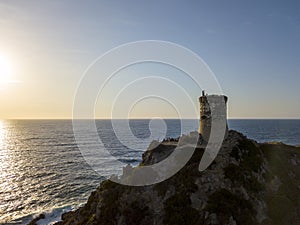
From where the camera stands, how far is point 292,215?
1320 inches

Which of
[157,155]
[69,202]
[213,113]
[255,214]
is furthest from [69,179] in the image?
[255,214]

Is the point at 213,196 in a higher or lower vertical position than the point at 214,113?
lower

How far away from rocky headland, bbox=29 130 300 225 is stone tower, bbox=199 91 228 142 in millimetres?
3255

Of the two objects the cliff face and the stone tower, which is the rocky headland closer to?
the cliff face

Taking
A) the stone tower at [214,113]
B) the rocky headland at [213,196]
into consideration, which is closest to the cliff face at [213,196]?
the rocky headland at [213,196]

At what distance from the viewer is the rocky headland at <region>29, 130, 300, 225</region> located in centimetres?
3225

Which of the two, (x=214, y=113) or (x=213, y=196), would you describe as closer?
(x=213, y=196)

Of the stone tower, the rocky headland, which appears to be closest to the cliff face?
the rocky headland

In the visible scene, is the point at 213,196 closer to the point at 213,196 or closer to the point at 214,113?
the point at 213,196

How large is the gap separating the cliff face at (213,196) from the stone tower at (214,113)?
3.15 m

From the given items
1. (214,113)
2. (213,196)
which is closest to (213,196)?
(213,196)

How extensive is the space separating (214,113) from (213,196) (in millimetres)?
13992

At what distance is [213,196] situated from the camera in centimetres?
3378

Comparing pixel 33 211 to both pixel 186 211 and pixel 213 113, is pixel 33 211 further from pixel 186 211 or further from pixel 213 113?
pixel 213 113
